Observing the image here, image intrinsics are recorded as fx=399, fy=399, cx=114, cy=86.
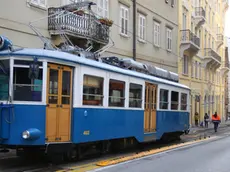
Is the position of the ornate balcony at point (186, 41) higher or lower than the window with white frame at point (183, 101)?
higher

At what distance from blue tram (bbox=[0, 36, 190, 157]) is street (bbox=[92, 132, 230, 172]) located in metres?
1.19

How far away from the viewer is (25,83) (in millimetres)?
9234

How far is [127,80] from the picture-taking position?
12617 millimetres

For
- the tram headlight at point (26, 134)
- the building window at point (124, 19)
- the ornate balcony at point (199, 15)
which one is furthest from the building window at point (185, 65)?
the tram headlight at point (26, 134)

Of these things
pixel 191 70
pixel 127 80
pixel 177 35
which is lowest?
pixel 127 80

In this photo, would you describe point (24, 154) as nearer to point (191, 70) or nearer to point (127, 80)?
point (127, 80)

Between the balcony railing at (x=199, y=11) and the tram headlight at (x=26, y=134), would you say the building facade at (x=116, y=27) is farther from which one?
the balcony railing at (x=199, y=11)

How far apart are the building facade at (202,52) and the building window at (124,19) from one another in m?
10.7

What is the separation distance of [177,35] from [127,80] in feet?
68.5

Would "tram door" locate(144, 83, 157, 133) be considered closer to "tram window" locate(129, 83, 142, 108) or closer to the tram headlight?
"tram window" locate(129, 83, 142, 108)

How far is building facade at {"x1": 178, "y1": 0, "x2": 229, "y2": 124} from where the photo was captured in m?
34.4

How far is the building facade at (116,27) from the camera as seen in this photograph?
15367mm

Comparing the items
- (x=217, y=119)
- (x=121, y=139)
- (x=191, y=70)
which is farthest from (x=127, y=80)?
(x=191, y=70)

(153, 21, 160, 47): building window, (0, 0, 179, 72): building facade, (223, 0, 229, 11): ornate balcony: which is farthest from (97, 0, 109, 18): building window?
(223, 0, 229, 11): ornate balcony
